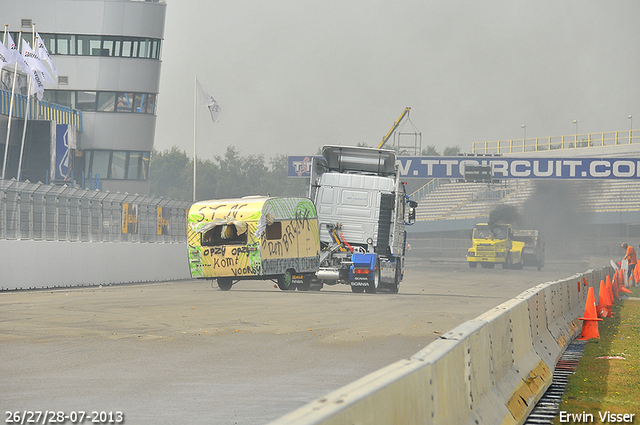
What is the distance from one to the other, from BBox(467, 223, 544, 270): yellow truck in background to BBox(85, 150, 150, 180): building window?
78.7 feet

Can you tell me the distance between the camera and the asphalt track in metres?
7.53

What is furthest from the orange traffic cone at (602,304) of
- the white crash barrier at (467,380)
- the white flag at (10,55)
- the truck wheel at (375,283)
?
the white flag at (10,55)

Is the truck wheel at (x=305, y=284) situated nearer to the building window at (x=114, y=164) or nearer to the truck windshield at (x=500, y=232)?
the truck windshield at (x=500, y=232)

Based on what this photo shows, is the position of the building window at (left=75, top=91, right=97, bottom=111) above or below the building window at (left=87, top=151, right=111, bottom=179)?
above

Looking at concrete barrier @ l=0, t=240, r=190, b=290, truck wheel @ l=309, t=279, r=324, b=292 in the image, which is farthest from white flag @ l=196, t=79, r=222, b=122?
truck wheel @ l=309, t=279, r=324, b=292

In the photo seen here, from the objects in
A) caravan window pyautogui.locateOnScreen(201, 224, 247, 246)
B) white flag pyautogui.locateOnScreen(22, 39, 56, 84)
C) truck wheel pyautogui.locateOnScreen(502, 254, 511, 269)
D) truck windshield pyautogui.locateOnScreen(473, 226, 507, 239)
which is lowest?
truck wheel pyautogui.locateOnScreen(502, 254, 511, 269)

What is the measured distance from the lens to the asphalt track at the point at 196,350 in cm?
753

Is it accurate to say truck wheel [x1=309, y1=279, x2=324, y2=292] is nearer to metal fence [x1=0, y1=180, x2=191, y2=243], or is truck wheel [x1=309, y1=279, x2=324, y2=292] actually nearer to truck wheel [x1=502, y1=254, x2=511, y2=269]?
metal fence [x1=0, y1=180, x2=191, y2=243]

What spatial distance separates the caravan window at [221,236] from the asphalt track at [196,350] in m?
3.54

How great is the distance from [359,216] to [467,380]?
20.1m

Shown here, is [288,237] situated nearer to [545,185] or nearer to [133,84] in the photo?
[133,84]

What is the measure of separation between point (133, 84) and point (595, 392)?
52715 mm

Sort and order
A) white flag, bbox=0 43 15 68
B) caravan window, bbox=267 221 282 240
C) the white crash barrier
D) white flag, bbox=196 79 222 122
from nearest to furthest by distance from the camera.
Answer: the white crash barrier, caravan window, bbox=267 221 282 240, white flag, bbox=0 43 15 68, white flag, bbox=196 79 222 122

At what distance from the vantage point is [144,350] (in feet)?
36.6
